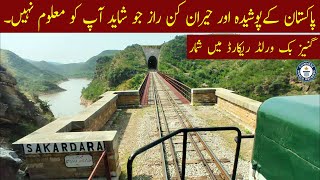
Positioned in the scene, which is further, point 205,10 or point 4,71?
point 4,71

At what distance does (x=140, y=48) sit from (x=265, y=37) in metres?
73.6

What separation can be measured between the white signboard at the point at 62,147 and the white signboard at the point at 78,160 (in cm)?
15

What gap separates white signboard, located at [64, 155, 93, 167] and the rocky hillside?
881 centimetres

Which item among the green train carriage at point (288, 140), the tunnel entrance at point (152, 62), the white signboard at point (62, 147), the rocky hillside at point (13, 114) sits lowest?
the rocky hillside at point (13, 114)

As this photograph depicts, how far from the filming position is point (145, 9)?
1220cm

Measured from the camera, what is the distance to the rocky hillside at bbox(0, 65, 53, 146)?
12.8 metres

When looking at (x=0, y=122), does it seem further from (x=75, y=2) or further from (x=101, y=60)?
(x=101, y=60)

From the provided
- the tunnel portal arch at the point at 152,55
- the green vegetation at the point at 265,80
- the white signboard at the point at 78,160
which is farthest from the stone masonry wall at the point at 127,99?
the tunnel portal arch at the point at 152,55

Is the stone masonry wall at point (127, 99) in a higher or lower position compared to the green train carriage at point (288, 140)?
lower

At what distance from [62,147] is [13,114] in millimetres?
10457

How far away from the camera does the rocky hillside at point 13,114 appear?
12.8 metres

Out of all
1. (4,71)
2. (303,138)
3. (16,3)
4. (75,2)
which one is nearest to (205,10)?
(75,2)

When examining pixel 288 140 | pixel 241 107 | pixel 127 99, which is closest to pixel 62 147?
pixel 288 140

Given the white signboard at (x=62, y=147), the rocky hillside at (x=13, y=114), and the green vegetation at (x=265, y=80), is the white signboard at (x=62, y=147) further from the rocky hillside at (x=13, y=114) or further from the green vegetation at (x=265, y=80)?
the green vegetation at (x=265, y=80)
